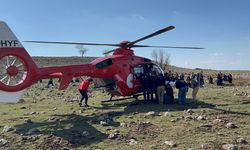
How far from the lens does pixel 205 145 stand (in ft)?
30.1

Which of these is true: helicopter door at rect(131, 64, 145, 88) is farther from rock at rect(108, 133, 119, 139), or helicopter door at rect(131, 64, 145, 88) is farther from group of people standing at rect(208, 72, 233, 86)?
group of people standing at rect(208, 72, 233, 86)

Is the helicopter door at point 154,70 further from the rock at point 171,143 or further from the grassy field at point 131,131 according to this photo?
the rock at point 171,143

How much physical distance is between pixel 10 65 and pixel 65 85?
10.8ft

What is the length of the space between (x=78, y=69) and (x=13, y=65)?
3.83 meters

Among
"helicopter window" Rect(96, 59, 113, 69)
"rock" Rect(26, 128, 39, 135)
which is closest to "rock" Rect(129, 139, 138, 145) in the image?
"rock" Rect(26, 128, 39, 135)

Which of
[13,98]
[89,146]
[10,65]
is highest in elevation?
[10,65]

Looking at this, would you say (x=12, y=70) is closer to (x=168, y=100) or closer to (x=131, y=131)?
(x=131, y=131)

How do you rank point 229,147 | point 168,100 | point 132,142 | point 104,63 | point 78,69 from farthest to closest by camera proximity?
point 104,63 → point 168,100 → point 78,69 → point 132,142 → point 229,147

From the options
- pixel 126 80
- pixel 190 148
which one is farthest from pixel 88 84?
pixel 190 148

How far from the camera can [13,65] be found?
51.8 feet

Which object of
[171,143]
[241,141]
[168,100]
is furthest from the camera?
[168,100]

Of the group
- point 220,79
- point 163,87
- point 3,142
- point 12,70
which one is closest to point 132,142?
point 3,142

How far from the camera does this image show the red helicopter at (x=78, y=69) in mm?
15305

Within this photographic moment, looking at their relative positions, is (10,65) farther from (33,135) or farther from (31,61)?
(33,135)
